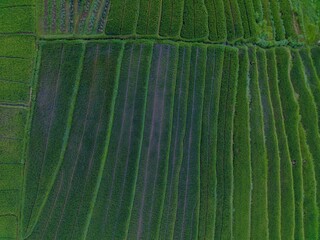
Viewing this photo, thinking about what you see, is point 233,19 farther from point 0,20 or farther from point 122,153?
point 0,20

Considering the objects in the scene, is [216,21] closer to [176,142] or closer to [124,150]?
[176,142]

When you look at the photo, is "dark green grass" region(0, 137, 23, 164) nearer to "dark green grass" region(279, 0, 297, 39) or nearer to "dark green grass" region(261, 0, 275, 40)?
"dark green grass" region(261, 0, 275, 40)

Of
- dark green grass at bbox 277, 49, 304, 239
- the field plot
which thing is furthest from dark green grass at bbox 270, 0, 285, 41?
the field plot

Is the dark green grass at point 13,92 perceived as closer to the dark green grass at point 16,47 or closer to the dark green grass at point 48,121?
the dark green grass at point 48,121

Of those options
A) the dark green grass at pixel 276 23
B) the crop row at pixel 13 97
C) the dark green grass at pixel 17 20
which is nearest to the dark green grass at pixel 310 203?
the dark green grass at pixel 276 23

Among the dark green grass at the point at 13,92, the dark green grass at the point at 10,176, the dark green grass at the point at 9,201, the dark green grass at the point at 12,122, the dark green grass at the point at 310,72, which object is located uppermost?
the dark green grass at the point at 310,72

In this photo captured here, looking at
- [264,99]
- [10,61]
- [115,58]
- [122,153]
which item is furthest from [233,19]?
[10,61]

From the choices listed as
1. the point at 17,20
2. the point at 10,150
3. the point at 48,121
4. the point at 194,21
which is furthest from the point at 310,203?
the point at 17,20
